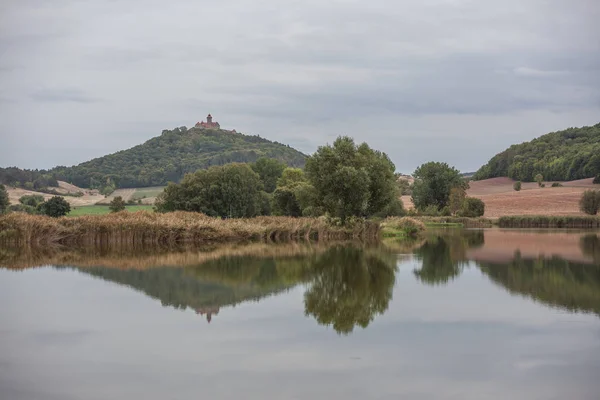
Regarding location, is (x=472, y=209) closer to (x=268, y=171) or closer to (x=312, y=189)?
(x=268, y=171)

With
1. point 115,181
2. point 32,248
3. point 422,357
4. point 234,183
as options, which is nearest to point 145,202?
point 115,181

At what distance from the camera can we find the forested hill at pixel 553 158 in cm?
12338

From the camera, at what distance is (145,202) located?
88.8 meters

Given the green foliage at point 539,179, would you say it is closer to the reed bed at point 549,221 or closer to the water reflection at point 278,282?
the reed bed at point 549,221

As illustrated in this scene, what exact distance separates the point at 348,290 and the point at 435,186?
80469 millimetres

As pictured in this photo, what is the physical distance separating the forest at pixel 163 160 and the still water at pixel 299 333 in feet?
309

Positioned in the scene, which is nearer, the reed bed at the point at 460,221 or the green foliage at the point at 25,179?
the reed bed at the point at 460,221

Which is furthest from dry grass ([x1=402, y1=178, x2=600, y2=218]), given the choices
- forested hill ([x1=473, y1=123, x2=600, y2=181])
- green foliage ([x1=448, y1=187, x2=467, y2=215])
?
forested hill ([x1=473, y1=123, x2=600, y2=181])

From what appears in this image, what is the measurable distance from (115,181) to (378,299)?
10657 centimetres

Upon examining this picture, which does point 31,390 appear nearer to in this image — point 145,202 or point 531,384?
point 531,384

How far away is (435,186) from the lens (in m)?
95.1

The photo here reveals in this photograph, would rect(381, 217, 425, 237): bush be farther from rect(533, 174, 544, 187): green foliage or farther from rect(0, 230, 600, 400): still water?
rect(533, 174, 544, 187): green foliage

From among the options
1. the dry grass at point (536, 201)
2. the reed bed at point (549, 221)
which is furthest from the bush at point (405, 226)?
the dry grass at point (536, 201)

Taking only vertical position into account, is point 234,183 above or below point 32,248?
above
